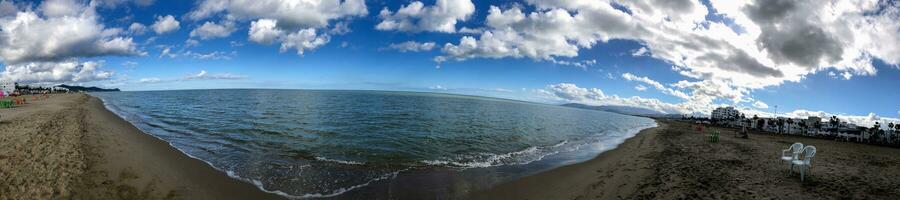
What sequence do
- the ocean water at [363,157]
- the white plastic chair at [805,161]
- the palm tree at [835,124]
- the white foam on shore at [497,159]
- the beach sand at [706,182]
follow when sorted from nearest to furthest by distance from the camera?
1. the beach sand at [706,182]
2. the white plastic chair at [805,161]
3. the ocean water at [363,157]
4. the white foam on shore at [497,159]
5. the palm tree at [835,124]

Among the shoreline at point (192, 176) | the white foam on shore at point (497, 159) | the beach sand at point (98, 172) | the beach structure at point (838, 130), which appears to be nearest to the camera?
the beach sand at point (98, 172)

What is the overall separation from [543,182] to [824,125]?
77.5 m

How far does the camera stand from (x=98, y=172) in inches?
479

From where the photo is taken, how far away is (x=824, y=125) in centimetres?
6116

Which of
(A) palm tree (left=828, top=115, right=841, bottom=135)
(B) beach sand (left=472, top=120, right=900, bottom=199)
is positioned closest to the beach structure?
(A) palm tree (left=828, top=115, right=841, bottom=135)

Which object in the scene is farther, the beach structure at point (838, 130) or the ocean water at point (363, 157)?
the beach structure at point (838, 130)

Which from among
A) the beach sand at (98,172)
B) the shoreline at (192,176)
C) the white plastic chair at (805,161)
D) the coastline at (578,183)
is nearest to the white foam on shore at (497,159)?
the coastline at (578,183)

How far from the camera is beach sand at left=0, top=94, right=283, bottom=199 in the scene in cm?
1030

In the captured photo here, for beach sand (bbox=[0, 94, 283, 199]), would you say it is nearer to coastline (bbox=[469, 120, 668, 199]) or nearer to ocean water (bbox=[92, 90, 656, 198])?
ocean water (bbox=[92, 90, 656, 198])

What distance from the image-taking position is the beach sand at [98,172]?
10.3m

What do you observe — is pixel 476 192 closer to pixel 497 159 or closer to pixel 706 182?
pixel 497 159

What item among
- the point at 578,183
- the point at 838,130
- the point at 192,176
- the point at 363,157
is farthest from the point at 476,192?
the point at 838,130

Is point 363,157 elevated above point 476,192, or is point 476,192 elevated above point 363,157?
point 363,157

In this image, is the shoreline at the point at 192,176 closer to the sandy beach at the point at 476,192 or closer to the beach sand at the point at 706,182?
the sandy beach at the point at 476,192
